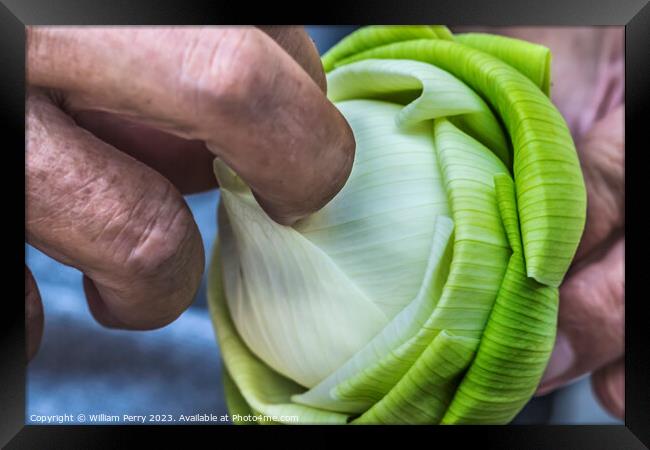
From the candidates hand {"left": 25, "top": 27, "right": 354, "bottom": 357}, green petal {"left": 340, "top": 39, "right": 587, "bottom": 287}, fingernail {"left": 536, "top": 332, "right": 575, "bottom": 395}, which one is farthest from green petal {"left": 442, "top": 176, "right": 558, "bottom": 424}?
hand {"left": 25, "top": 27, "right": 354, "bottom": 357}

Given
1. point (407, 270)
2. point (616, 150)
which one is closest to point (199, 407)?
point (407, 270)

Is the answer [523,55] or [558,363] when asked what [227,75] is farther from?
[558,363]

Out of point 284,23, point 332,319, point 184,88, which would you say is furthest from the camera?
point 284,23

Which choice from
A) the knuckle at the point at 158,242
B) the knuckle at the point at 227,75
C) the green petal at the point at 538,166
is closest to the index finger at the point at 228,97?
the knuckle at the point at 227,75

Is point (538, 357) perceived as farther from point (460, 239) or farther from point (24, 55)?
point (24, 55)

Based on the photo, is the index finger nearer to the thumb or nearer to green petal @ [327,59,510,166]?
green petal @ [327,59,510,166]

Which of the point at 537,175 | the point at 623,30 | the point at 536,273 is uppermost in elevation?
the point at 623,30
